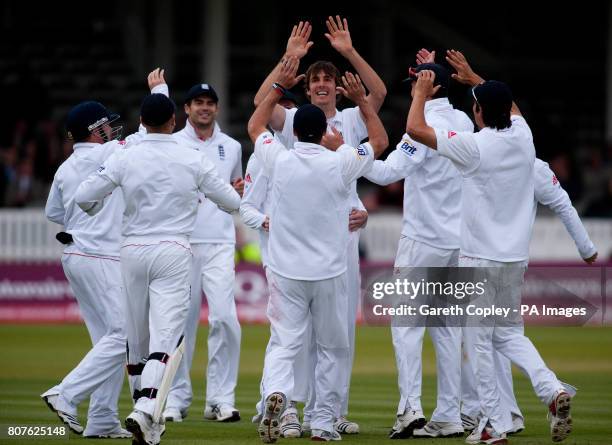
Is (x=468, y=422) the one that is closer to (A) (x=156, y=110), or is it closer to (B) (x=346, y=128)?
(B) (x=346, y=128)

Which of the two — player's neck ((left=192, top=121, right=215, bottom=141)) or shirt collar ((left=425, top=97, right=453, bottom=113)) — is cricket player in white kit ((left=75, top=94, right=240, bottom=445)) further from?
player's neck ((left=192, top=121, right=215, bottom=141))

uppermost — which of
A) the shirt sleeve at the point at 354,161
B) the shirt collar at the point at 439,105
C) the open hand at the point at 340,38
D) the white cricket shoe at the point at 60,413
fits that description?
the open hand at the point at 340,38

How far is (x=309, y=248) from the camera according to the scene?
9.80m

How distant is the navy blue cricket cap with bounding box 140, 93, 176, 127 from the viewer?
9.68 meters

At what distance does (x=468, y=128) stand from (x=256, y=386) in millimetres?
5346

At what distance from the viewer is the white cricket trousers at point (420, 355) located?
10.4 metres

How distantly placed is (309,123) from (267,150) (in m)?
0.39

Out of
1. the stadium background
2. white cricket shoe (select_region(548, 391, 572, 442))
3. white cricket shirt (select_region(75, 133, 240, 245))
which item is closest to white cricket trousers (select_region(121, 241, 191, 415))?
white cricket shirt (select_region(75, 133, 240, 245))

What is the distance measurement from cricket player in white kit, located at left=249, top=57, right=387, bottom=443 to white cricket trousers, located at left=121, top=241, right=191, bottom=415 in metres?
0.72

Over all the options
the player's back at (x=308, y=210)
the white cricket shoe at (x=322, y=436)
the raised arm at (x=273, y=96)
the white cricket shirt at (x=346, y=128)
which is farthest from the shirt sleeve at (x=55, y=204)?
the white cricket shoe at (x=322, y=436)

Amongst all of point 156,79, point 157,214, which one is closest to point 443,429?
point 157,214

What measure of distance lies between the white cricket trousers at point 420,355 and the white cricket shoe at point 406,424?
6 centimetres

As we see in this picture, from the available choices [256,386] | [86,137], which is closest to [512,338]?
[86,137]

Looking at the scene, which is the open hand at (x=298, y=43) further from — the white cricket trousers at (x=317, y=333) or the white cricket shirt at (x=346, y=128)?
the white cricket trousers at (x=317, y=333)
